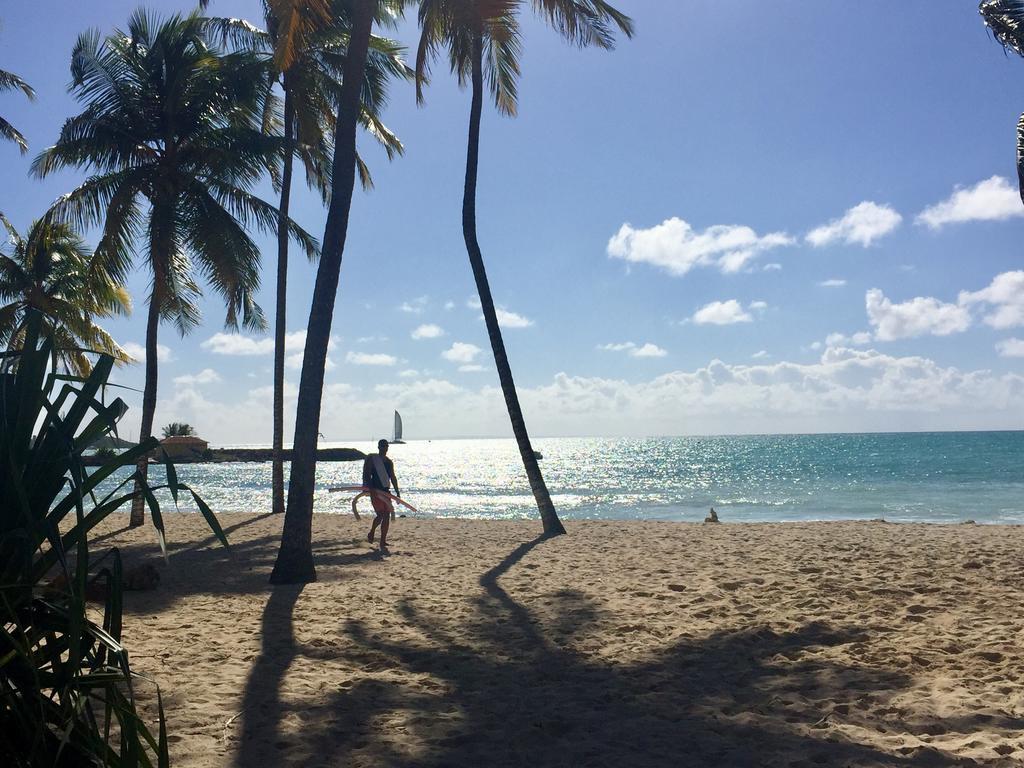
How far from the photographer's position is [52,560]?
2404 mm

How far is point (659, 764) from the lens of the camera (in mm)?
3600

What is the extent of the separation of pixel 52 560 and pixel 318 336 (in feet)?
21.8

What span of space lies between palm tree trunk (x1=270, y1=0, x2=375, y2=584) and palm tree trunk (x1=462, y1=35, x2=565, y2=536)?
4213mm

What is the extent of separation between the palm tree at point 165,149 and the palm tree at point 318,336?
18.2ft

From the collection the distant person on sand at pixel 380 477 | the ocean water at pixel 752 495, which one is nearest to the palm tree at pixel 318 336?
the distant person on sand at pixel 380 477

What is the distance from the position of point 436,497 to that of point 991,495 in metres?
25.0

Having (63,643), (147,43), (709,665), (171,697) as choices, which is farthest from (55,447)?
(147,43)

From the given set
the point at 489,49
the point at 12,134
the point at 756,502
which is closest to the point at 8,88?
the point at 12,134

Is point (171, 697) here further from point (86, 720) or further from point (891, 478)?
point (891, 478)

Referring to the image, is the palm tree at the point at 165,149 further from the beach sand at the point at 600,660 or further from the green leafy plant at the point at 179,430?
the green leafy plant at the point at 179,430

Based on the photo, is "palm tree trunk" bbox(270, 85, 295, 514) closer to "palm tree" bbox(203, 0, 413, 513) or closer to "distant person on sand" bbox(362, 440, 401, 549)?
"palm tree" bbox(203, 0, 413, 513)

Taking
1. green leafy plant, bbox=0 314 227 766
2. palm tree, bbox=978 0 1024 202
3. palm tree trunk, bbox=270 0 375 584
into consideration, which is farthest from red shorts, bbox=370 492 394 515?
palm tree, bbox=978 0 1024 202

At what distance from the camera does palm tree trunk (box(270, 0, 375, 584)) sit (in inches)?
336

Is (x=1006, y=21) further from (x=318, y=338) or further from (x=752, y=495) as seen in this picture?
(x=752, y=495)
